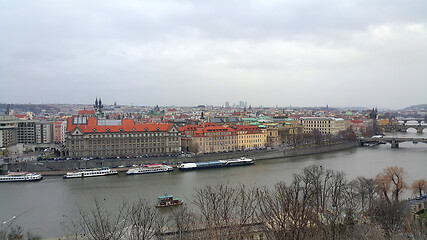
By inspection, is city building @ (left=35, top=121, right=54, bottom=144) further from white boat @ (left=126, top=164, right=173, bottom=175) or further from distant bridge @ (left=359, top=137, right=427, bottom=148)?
distant bridge @ (left=359, top=137, right=427, bottom=148)

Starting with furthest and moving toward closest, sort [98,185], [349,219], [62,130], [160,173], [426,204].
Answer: [62,130], [160,173], [98,185], [426,204], [349,219]

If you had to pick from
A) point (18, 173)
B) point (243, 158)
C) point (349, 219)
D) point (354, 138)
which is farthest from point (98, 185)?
point (354, 138)

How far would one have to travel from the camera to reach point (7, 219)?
11695mm

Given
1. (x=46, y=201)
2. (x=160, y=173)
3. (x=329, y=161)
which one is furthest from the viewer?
(x=329, y=161)

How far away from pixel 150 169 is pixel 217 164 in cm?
401

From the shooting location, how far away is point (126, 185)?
16.7 meters

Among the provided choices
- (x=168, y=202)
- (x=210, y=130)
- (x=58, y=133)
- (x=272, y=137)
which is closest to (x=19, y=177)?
(x=168, y=202)

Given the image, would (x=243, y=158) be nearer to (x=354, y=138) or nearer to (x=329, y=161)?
(x=329, y=161)

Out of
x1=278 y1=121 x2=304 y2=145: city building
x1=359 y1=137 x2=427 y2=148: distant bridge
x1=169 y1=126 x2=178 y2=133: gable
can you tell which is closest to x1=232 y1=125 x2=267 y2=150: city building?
x1=278 y1=121 x2=304 y2=145: city building

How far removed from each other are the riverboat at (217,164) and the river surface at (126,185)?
1.79ft

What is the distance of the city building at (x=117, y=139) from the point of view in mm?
23125

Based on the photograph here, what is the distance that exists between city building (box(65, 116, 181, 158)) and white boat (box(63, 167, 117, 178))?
11.1ft

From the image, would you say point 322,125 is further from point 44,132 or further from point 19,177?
point 19,177

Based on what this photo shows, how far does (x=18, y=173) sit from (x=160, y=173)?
6.53 meters
